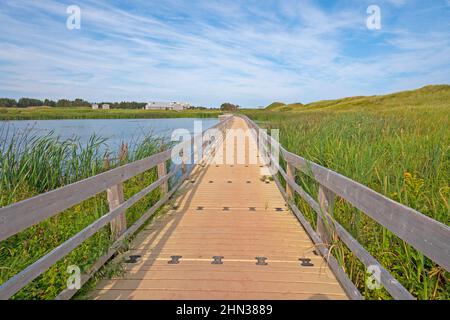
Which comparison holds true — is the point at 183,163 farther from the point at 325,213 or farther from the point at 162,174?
the point at 325,213

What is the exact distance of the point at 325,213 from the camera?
9.77 feet

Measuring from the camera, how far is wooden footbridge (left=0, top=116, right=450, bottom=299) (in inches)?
66.9

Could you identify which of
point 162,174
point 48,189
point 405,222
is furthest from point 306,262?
point 48,189

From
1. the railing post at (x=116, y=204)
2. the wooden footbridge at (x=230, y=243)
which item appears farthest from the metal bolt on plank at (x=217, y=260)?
the railing post at (x=116, y=204)

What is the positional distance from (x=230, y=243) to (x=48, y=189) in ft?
11.4

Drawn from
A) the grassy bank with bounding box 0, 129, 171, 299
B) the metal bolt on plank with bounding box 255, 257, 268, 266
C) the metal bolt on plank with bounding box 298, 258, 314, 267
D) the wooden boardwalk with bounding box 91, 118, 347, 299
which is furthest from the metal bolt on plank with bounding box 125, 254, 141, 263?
the metal bolt on plank with bounding box 298, 258, 314, 267

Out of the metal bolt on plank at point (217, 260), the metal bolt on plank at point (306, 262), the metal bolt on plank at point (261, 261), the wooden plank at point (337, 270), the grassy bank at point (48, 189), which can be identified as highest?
the grassy bank at point (48, 189)

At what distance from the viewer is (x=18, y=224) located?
5.42 feet

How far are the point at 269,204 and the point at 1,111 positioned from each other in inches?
2015

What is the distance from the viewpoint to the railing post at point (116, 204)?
311 cm

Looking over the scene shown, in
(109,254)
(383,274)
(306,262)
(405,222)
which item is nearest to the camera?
(405,222)

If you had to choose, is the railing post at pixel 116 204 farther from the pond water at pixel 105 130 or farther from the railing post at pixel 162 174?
the pond water at pixel 105 130

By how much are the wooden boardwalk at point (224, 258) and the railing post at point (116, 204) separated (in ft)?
0.87

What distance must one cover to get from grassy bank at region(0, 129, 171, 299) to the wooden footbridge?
0.22 meters
